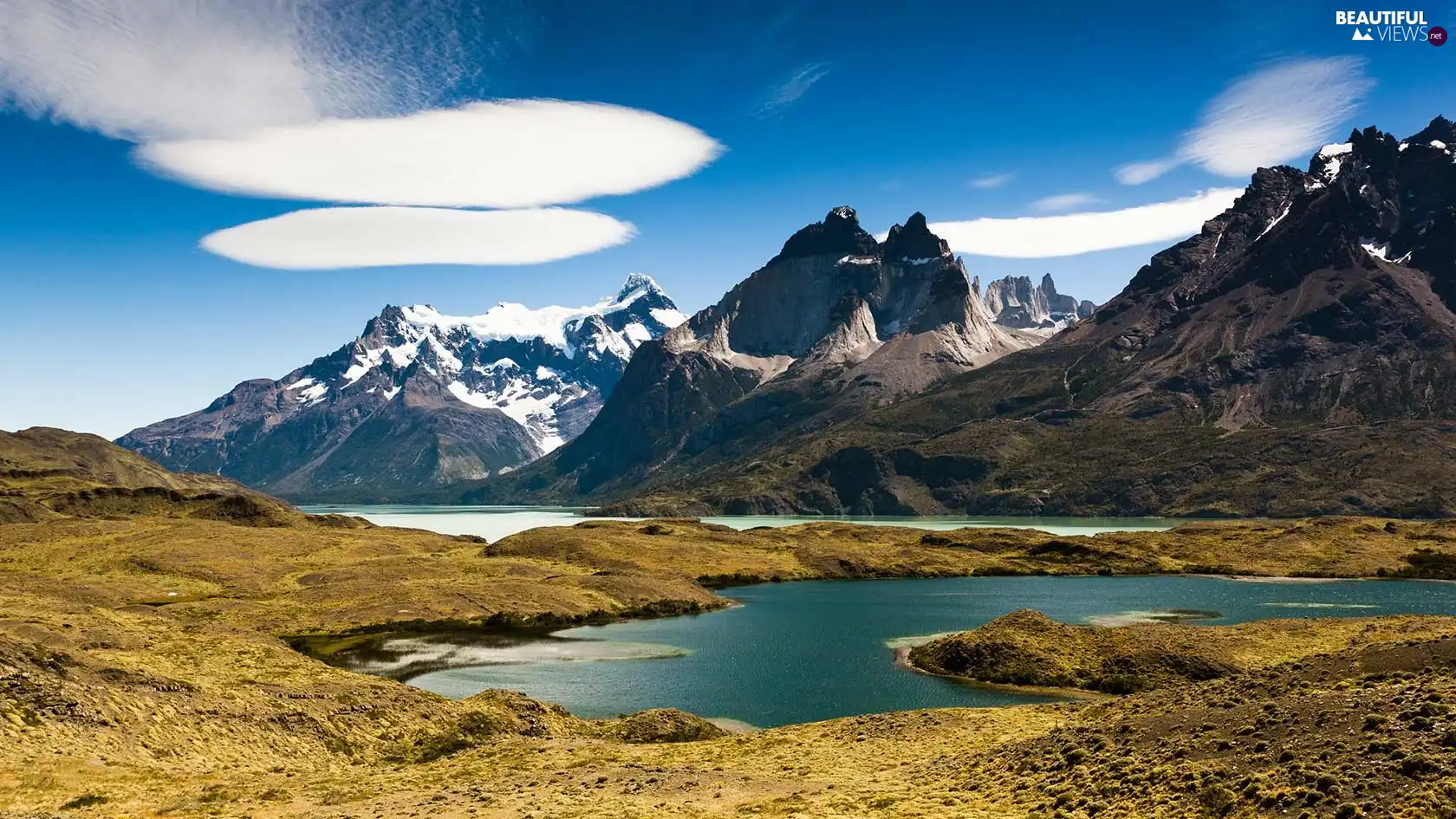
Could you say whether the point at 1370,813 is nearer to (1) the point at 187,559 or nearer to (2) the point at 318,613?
(2) the point at 318,613

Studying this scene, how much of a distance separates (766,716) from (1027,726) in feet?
77.2

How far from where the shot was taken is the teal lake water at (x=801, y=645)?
8950cm

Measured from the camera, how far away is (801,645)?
12131cm

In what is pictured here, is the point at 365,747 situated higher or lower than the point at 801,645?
higher

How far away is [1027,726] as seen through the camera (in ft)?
219

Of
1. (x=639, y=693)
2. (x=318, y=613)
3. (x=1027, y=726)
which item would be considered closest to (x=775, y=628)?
(x=639, y=693)

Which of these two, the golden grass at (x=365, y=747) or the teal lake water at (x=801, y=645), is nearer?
the golden grass at (x=365, y=747)

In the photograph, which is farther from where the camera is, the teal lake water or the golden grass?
the teal lake water

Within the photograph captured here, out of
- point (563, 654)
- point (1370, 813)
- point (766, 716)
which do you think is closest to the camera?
point (1370, 813)

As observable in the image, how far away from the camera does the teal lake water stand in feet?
294

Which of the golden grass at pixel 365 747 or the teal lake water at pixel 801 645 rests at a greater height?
the golden grass at pixel 365 747

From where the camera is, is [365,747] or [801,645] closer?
[365,747]

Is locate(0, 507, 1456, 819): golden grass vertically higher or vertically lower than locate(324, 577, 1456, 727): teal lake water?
higher

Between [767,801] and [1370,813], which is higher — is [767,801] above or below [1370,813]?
below
